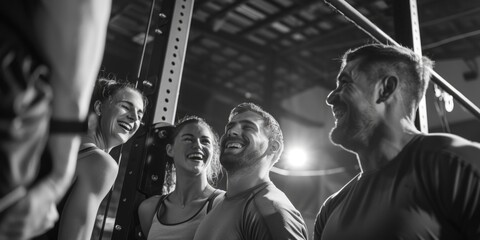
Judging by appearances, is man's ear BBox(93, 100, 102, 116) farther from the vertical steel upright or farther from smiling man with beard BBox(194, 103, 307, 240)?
smiling man with beard BBox(194, 103, 307, 240)

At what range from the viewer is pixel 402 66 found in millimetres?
1382

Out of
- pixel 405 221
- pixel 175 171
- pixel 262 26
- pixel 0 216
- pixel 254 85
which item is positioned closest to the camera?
pixel 0 216

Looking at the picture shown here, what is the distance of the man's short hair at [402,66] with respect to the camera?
1.36 meters

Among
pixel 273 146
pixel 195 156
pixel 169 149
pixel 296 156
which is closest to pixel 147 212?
pixel 169 149

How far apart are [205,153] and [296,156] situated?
7.30 meters

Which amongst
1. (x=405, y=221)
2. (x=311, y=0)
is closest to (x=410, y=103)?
(x=405, y=221)

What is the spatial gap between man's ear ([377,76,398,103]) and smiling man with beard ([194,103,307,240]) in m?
0.57

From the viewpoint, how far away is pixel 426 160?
1.10 m

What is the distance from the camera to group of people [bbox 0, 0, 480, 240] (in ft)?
1.48

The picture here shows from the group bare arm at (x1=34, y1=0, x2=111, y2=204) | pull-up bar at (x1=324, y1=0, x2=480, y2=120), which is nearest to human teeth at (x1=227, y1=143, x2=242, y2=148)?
pull-up bar at (x1=324, y1=0, x2=480, y2=120)

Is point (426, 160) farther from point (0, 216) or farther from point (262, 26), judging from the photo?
point (262, 26)

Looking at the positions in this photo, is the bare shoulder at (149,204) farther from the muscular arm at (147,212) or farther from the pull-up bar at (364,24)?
the pull-up bar at (364,24)

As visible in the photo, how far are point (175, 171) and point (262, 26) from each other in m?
5.51

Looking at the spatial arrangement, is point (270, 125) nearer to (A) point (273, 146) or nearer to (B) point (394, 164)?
(A) point (273, 146)
